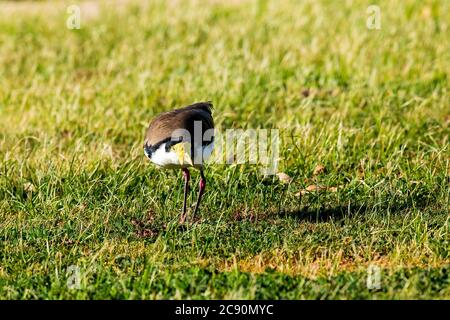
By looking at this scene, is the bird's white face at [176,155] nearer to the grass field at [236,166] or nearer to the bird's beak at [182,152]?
the bird's beak at [182,152]

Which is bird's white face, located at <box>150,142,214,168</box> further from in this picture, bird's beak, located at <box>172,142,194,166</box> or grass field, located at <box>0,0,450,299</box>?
grass field, located at <box>0,0,450,299</box>

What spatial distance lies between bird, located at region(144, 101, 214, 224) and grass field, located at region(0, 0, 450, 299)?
0.45 m

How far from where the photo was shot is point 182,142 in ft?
17.6

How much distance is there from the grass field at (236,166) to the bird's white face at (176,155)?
455 mm

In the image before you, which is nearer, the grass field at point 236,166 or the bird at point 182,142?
the grass field at point 236,166

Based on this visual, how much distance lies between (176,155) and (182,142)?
0.29ft

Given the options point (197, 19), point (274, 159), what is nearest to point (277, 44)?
point (197, 19)

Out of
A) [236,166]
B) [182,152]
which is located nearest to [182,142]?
[182,152]

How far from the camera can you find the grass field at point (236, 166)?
5.09 m

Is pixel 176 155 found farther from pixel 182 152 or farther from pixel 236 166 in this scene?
pixel 236 166

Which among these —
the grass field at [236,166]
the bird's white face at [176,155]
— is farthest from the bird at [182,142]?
the grass field at [236,166]

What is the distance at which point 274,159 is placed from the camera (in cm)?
665

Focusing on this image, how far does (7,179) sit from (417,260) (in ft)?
9.73

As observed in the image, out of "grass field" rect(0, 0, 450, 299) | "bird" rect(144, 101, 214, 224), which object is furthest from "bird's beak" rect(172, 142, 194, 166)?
"grass field" rect(0, 0, 450, 299)
